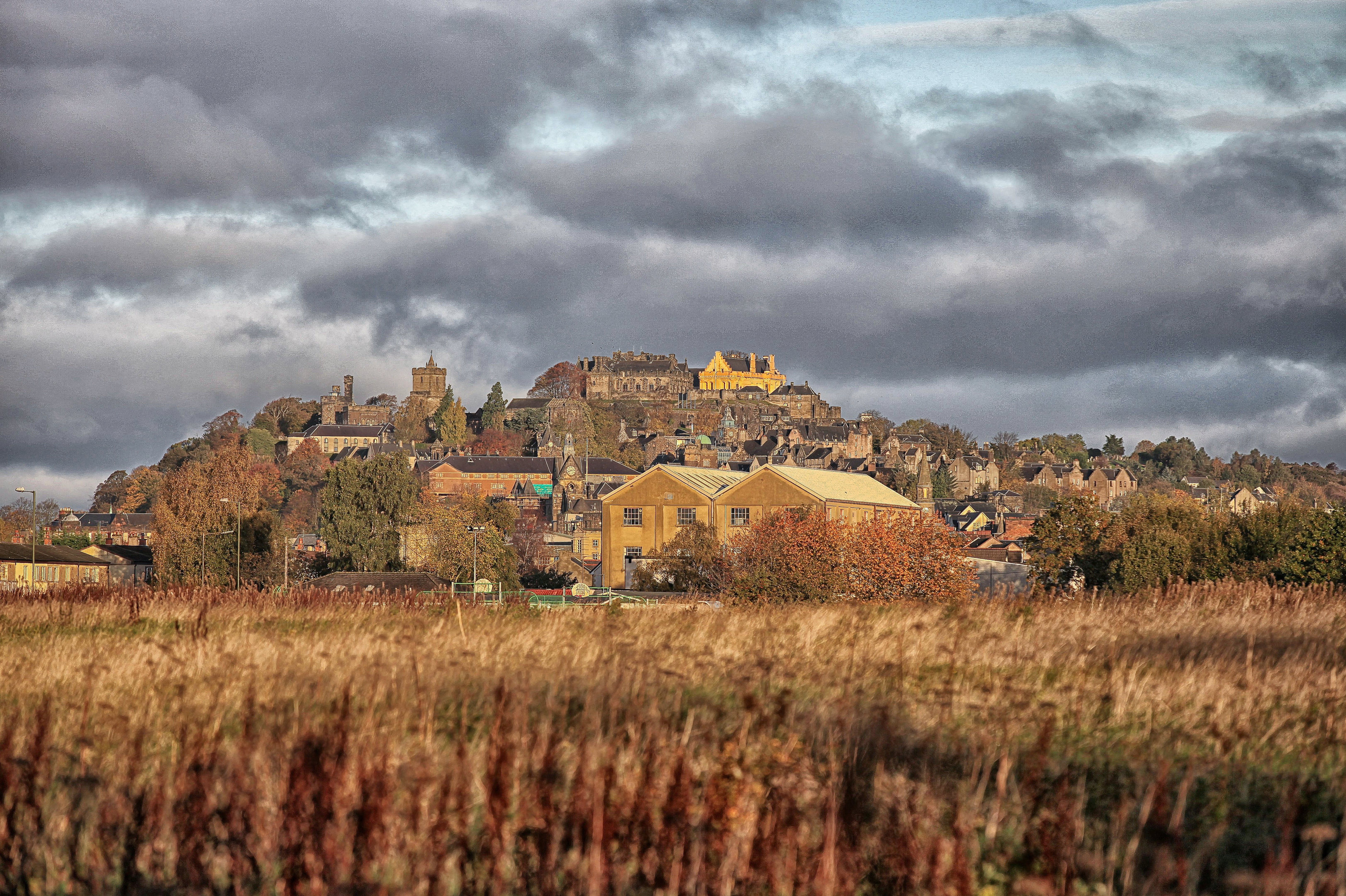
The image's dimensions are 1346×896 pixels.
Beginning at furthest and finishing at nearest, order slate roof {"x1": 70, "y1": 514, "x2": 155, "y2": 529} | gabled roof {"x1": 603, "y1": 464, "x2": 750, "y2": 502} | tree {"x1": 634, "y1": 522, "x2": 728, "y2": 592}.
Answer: slate roof {"x1": 70, "y1": 514, "x2": 155, "y2": 529}
gabled roof {"x1": 603, "y1": 464, "x2": 750, "y2": 502}
tree {"x1": 634, "y1": 522, "x2": 728, "y2": 592}

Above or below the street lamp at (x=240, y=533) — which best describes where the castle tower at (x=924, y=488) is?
above

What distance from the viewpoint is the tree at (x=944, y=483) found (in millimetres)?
170625

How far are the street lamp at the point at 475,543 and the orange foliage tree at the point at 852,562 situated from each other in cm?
1437

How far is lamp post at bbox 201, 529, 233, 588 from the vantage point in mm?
70125

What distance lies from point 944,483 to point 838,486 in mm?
97871

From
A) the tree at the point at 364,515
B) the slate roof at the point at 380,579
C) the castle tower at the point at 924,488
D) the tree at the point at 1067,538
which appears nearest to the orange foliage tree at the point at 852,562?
the tree at the point at 1067,538

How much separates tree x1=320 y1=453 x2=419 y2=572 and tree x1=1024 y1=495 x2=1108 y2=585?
121 ft

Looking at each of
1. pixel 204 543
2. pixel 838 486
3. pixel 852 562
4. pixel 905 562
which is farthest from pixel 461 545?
pixel 852 562

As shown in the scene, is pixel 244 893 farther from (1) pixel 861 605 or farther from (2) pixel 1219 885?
(1) pixel 861 605

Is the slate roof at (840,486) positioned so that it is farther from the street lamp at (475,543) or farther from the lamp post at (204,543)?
the lamp post at (204,543)

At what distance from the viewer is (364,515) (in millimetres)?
77625

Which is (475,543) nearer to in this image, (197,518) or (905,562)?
(197,518)

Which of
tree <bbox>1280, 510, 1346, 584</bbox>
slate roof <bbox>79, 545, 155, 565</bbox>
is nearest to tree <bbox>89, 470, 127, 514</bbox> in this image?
slate roof <bbox>79, 545, 155, 565</bbox>

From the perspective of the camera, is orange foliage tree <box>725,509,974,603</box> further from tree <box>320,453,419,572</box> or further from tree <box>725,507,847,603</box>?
tree <box>320,453,419,572</box>
